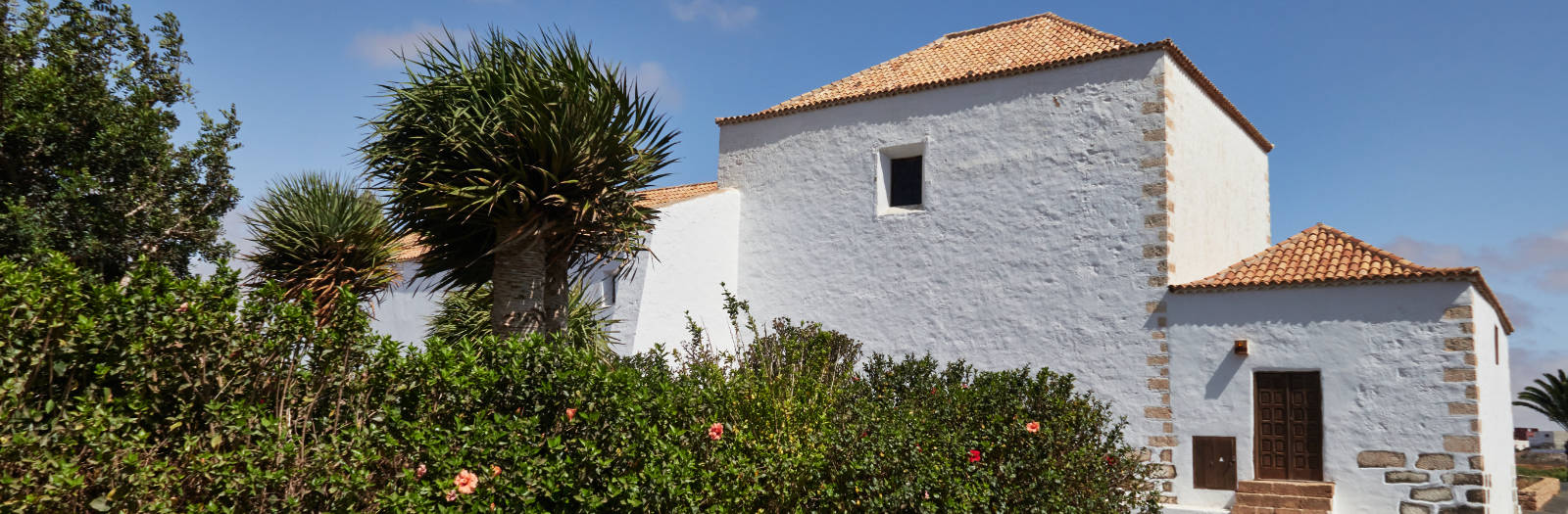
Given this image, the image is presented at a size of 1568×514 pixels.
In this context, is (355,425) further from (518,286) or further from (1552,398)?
(1552,398)

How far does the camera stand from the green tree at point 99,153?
36.0ft

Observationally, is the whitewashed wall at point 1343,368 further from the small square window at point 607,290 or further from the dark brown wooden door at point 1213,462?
the small square window at point 607,290

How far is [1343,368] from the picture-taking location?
36.3 feet

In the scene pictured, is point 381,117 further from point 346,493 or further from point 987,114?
point 987,114

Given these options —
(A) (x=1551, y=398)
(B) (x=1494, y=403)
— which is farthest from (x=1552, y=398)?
(B) (x=1494, y=403)

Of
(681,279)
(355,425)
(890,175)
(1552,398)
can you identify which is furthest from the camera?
(1552,398)

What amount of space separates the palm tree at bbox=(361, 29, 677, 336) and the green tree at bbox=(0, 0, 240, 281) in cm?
376

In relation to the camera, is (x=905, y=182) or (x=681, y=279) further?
(x=905, y=182)

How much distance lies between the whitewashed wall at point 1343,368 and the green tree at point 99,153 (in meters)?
12.4

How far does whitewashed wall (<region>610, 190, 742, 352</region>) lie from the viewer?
561 inches

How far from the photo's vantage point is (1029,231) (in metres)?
13.6

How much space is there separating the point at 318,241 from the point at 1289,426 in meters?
12.2

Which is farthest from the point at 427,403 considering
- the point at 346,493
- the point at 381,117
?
the point at 381,117

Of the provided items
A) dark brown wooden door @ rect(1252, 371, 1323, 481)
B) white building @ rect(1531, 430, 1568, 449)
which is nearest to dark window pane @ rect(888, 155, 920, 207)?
dark brown wooden door @ rect(1252, 371, 1323, 481)
